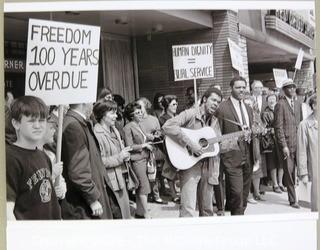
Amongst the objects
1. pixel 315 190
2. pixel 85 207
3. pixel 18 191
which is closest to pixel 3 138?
pixel 18 191

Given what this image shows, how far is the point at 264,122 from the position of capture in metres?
3.42

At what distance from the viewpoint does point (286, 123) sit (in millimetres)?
3416

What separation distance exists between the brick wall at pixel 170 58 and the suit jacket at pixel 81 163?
493 millimetres

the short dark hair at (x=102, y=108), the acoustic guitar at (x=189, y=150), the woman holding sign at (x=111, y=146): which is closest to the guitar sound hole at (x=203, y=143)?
the acoustic guitar at (x=189, y=150)

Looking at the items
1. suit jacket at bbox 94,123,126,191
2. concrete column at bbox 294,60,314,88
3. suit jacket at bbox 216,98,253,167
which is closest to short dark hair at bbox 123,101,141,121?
suit jacket at bbox 94,123,126,191

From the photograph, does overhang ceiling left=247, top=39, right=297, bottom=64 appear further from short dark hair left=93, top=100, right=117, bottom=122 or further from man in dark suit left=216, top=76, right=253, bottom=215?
short dark hair left=93, top=100, right=117, bottom=122

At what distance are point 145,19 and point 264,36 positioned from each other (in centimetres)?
88

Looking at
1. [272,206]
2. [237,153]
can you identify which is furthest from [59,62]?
[272,206]

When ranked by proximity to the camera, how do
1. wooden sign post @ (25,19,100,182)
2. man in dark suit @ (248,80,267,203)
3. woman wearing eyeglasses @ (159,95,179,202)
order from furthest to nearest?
man in dark suit @ (248,80,267,203) < woman wearing eyeglasses @ (159,95,179,202) < wooden sign post @ (25,19,100,182)

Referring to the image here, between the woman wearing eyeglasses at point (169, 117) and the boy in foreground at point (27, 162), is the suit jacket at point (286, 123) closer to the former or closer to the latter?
the woman wearing eyeglasses at point (169, 117)

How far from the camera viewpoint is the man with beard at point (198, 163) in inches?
130

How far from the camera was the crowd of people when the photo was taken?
3201mm

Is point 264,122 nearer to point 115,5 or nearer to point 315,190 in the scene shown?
point 315,190

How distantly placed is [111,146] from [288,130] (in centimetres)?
128
